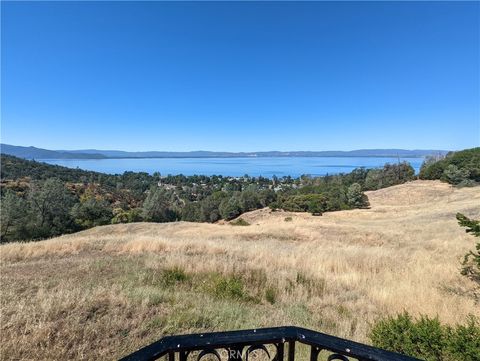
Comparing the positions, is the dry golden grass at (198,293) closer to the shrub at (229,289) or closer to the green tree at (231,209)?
the shrub at (229,289)

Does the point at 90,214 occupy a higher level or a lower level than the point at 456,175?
lower

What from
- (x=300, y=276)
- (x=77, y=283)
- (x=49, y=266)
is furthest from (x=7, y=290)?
(x=300, y=276)

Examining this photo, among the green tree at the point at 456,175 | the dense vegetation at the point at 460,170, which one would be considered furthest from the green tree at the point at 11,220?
the green tree at the point at 456,175

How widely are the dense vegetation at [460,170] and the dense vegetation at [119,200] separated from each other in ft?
34.0

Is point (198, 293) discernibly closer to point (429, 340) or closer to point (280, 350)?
point (429, 340)

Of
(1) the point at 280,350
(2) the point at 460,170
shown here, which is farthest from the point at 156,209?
(1) the point at 280,350

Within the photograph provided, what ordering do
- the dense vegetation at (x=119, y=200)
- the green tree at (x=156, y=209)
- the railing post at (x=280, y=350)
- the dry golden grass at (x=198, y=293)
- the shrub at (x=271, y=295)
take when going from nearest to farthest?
the railing post at (x=280, y=350) < the dry golden grass at (x=198, y=293) < the shrub at (x=271, y=295) < the dense vegetation at (x=119, y=200) < the green tree at (x=156, y=209)

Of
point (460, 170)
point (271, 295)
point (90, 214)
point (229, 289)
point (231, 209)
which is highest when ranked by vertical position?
point (229, 289)

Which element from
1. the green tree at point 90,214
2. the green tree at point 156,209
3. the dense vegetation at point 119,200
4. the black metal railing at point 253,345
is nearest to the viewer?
the black metal railing at point 253,345

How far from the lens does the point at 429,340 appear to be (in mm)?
3482

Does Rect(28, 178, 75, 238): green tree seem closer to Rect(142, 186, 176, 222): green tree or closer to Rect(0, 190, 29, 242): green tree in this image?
Rect(0, 190, 29, 242): green tree

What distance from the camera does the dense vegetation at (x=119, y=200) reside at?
45500mm

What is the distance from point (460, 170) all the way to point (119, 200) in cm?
7941

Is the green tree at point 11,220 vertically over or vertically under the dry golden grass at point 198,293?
under
